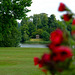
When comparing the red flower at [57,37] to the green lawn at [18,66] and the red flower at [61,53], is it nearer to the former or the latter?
the red flower at [61,53]

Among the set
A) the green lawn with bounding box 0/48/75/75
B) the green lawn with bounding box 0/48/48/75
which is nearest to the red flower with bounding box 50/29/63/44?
the green lawn with bounding box 0/48/75/75

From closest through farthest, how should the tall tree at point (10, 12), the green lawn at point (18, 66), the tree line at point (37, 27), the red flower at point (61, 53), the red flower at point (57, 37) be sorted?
1. the red flower at point (61, 53)
2. the red flower at point (57, 37)
3. the green lawn at point (18, 66)
4. the tall tree at point (10, 12)
5. the tree line at point (37, 27)

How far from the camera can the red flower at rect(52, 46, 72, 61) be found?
A: 125cm

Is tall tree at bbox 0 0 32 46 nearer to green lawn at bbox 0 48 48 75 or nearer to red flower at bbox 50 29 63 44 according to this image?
green lawn at bbox 0 48 48 75

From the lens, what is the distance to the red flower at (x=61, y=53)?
1.25 metres

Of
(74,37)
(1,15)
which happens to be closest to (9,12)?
(1,15)

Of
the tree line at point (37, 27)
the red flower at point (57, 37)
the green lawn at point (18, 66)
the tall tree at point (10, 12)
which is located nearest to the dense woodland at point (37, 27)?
the tree line at point (37, 27)

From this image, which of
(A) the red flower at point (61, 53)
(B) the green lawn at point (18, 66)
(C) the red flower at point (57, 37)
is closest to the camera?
(A) the red flower at point (61, 53)

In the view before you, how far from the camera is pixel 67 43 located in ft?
4.79

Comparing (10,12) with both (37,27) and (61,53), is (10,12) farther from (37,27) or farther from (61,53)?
(37,27)

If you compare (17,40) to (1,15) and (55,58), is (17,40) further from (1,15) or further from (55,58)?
(55,58)

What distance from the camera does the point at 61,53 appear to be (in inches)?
49.9

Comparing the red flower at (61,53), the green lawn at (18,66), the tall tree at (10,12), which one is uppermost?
the tall tree at (10,12)

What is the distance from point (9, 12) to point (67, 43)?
25690 millimetres
